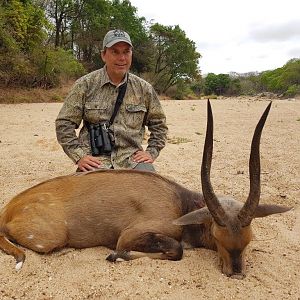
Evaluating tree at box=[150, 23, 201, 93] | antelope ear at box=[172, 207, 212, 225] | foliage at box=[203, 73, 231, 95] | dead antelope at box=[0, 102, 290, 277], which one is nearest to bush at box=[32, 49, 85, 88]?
tree at box=[150, 23, 201, 93]

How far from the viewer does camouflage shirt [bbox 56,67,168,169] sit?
6.17 m

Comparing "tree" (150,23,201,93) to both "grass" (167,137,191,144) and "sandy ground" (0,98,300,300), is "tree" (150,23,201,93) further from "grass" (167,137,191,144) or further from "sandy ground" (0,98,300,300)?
"sandy ground" (0,98,300,300)

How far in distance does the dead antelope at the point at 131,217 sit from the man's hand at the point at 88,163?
1.69 ft

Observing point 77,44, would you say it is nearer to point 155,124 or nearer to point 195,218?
point 155,124

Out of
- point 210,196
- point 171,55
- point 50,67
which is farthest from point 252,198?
point 171,55

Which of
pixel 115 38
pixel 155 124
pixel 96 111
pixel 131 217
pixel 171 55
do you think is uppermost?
pixel 171 55

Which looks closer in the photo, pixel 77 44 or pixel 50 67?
pixel 50 67

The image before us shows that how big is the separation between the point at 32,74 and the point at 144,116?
73.7 feet

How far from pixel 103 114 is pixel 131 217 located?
1856 millimetres

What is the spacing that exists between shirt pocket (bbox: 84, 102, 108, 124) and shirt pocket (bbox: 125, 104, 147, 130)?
1.09 ft

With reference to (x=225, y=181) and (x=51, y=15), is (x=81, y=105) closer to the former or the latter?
(x=225, y=181)

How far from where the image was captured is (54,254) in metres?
4.70

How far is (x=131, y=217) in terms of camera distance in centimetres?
490

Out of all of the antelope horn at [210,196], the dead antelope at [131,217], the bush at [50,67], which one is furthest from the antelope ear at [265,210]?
the bush at [50,67]
